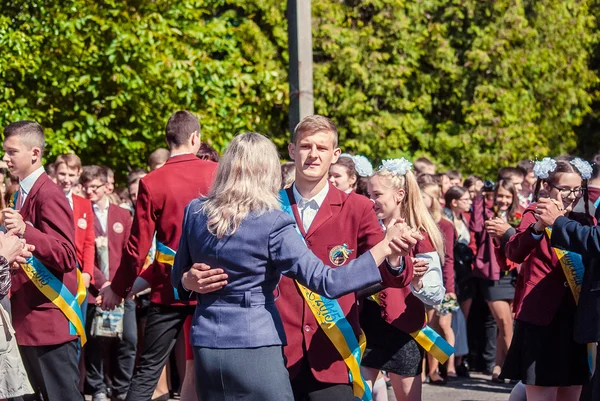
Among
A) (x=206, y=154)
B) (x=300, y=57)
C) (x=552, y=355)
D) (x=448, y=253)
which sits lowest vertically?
(x=552, y=355)

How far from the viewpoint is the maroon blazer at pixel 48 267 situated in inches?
246

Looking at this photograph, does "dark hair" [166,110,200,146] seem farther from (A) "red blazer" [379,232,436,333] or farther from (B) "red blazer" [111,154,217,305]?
(A) "red blazer" [379,232,436,333]

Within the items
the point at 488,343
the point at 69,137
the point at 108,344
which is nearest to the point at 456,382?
the point at 488,343

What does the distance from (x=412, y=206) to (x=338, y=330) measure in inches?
65.7

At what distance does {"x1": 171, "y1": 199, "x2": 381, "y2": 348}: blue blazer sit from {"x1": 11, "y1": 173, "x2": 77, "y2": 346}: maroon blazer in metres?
1.85

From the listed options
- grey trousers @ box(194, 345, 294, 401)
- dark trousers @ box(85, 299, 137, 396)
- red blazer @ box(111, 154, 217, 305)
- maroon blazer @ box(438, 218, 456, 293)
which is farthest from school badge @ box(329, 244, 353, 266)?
maroon blazer @ box(438, 218, 456, 293)

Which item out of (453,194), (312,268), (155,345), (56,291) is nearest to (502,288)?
(453,194)

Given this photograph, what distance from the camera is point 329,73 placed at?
20.2 metres

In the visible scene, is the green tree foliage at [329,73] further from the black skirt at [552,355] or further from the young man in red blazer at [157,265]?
the black skirt at [552,355]

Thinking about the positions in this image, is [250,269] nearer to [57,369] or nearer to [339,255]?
[339,255]

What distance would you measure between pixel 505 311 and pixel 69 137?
5668 millimetres

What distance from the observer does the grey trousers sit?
4.57m

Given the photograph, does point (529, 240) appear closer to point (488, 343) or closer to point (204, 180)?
point (204, 180)

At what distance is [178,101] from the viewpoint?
1323 centimetres
